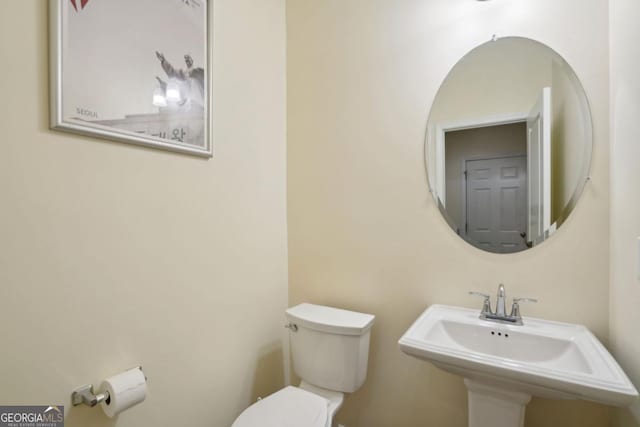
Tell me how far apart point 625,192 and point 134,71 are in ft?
5.56

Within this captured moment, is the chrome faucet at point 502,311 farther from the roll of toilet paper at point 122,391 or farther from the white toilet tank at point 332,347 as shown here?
the roll of toilet paper at point 122,391

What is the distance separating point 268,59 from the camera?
1.70m

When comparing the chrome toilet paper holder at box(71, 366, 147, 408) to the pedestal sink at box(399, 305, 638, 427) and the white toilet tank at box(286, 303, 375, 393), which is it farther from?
the pedestal sink at box(399, 305, 638, 427)

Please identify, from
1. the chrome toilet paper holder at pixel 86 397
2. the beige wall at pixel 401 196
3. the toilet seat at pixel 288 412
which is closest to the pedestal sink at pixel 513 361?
the beige wall at pixel 401 196

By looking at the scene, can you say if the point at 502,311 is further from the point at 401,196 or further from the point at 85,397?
the point at 85,397

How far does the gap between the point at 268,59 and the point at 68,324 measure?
58.7 inches

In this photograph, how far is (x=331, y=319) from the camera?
147cm

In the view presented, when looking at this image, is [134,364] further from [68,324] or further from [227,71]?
[227,71]

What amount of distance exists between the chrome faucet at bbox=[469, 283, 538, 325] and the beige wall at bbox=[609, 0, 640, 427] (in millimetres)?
269

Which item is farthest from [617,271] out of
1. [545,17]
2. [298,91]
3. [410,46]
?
[298,91]

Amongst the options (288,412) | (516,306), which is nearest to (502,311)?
(516,306)

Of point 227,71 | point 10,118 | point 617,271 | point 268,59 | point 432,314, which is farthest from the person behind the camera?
point 268,59

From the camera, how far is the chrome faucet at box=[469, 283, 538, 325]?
1.22 m

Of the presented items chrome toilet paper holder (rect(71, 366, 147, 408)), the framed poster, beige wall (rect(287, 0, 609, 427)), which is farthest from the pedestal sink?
the framed poster
